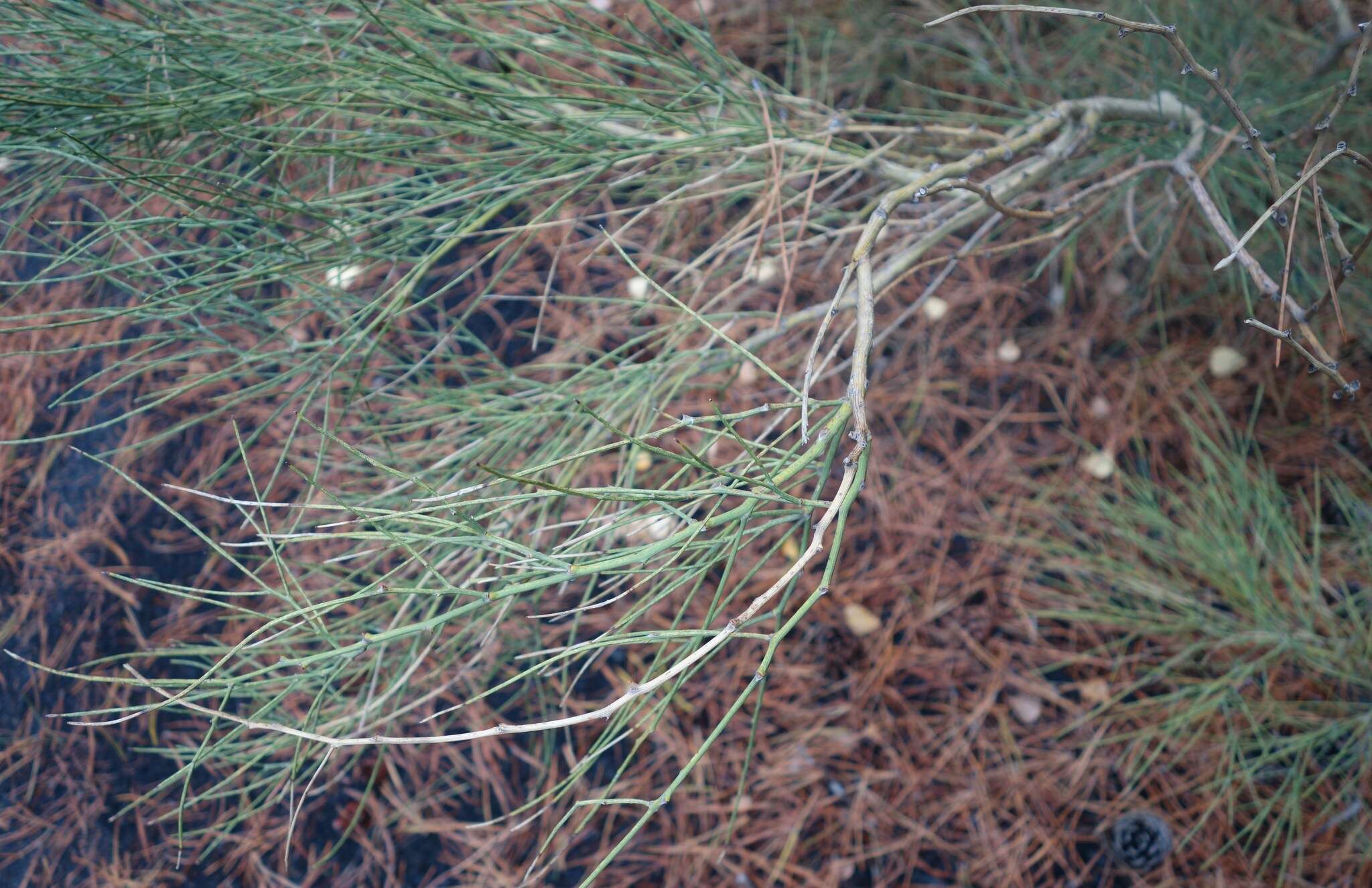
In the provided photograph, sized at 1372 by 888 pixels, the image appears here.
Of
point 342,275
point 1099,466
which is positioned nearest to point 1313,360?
point 1099,466

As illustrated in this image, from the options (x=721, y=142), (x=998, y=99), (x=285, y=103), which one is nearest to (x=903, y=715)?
(x=721, y=142)

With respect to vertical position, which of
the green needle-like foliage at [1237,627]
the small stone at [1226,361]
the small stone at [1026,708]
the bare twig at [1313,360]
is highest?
the bare twig at [1313,360]

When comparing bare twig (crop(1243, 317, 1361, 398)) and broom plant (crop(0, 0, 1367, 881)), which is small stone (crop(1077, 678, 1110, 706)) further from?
bare twig (crop(1243, 317, 1361, 398))

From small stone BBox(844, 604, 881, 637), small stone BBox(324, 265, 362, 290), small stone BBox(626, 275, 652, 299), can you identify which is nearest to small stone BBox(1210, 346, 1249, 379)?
small stone BBox(844, 604, 881, 637)

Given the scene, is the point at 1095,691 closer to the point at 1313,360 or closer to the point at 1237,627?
the point at 1237,627

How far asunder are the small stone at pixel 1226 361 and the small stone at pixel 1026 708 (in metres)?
0.64

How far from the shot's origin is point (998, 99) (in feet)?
5.18

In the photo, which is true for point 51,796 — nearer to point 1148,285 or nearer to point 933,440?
point 933,440

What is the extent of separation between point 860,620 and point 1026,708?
0.30 m

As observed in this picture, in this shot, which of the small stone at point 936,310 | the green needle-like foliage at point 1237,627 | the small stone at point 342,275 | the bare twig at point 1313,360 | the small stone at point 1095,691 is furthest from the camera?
the small stone at point 936,310

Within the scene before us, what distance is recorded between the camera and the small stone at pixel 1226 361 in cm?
147

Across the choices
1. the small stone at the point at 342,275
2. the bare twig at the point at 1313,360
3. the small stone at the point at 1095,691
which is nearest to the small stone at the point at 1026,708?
the small stone at the point at 1095,691

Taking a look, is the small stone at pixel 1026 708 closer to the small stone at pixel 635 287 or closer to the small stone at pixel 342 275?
the small stone at pixel 635 287

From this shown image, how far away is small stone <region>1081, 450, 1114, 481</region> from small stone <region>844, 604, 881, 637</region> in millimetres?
453
